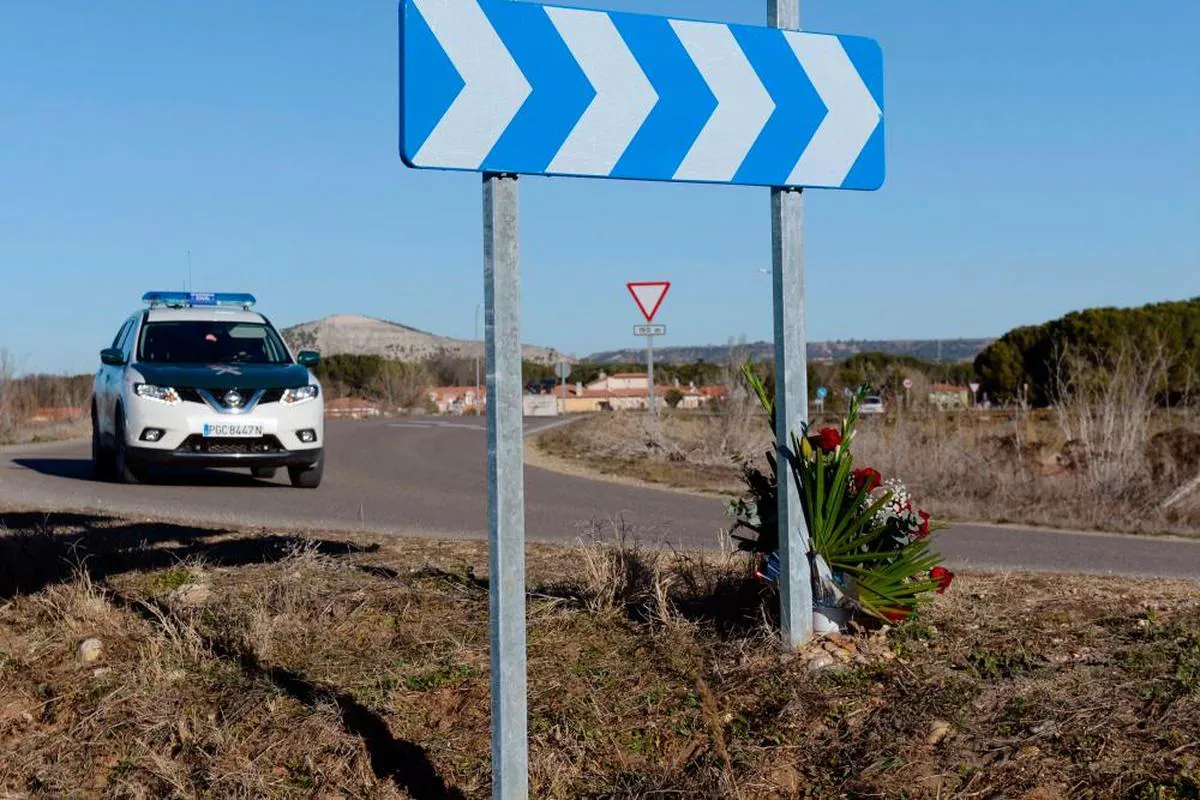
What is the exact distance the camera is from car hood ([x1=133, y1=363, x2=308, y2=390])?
13.4 meters

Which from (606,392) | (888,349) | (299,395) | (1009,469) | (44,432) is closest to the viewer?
(299,395)

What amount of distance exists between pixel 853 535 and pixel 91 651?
3.07 meters

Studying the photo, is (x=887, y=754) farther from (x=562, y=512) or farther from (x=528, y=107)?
(x=562, y=512)

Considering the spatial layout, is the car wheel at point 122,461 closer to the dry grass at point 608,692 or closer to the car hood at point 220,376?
the car hood at point 220,376

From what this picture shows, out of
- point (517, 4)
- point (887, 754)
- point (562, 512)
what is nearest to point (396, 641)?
point (887, 754)

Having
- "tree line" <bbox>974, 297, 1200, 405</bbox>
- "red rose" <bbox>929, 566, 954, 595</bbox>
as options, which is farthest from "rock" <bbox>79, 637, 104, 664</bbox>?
"tree line" <bbox>974, 297, 1200, 405</bbox>

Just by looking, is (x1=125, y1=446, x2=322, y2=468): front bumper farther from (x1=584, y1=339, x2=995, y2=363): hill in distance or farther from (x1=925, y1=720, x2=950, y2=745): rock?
(x1=584, y1=339, x2=995, y2=363): hill in distance

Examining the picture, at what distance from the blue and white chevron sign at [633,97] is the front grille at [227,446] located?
970cm

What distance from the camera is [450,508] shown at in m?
12.6

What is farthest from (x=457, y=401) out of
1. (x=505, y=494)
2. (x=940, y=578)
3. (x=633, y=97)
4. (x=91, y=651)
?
(x=505, y=494)

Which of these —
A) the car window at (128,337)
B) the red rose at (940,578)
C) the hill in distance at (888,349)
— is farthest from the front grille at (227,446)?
the hill in distance at (888,349)

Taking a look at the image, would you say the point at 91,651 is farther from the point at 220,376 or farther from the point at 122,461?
the point at 122,461

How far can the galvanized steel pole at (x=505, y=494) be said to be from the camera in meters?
3.81

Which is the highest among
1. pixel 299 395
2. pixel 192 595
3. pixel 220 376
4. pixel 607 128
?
pixel 607 128
